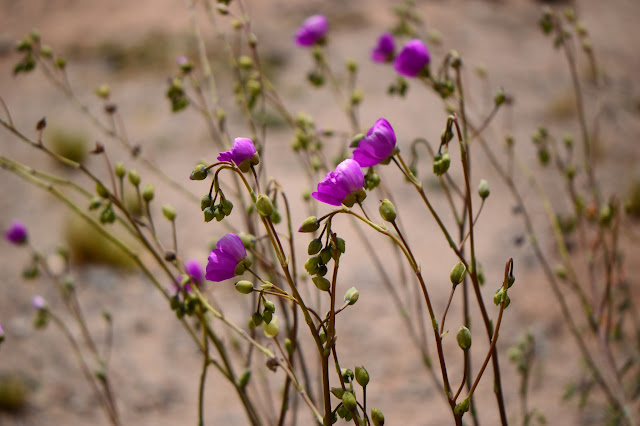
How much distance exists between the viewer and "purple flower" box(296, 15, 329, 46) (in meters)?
1.34

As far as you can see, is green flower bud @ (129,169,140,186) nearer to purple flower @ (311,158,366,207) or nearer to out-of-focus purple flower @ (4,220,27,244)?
purple flower @ (311,158,366,207)

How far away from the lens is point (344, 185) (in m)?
0.65

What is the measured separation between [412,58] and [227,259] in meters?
0.59

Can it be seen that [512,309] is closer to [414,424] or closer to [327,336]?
[414,424]

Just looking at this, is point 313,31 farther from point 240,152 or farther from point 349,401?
point 349,401

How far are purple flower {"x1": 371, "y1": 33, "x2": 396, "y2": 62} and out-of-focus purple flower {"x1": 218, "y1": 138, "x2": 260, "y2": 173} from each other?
2.55 ft

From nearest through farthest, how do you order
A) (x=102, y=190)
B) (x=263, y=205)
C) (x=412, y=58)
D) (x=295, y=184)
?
(x=263, y=205)
(x=102, y=190)
(x=412, y=58)
(x=295, y=184)

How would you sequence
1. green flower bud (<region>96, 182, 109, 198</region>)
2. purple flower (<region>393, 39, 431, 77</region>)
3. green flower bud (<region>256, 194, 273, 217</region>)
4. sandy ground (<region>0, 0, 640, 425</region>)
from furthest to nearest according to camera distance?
sandy ground (<region>0, 0, 640, 425</region>), purple flower (<region>393, 39, 431, 77</region>), green flower bud (<region>96, 182, 109, 198</region>), green flower bud (<region>256, 194, 273, 217</region>)

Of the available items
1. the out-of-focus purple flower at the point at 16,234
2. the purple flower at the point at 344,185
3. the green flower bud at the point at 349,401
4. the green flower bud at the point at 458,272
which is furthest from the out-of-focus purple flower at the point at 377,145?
the out-of-focus purple flower at the point at 16,234

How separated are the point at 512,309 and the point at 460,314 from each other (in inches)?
9.1

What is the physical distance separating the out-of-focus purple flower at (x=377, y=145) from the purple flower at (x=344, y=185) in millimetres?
67

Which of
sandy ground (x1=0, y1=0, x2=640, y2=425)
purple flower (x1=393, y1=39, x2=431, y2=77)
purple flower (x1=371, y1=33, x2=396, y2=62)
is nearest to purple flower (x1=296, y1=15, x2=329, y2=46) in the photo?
purple flower (x1=371, y1=33, x2=396, y2=62)

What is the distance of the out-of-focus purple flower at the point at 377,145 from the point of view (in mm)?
701

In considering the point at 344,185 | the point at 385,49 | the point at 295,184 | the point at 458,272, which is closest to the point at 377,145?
the point at 344,185
